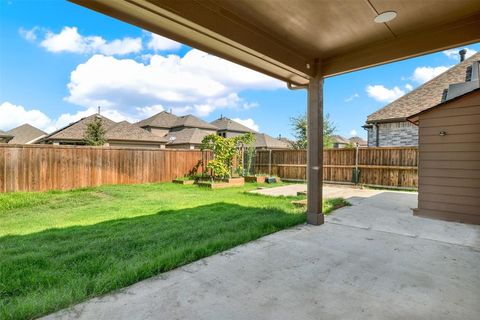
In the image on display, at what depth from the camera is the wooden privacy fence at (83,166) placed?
730cm

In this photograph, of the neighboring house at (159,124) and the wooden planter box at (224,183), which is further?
the neighboring house at (159,124)

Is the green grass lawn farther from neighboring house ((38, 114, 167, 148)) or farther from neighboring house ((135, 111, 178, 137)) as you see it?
neighboring house ((135, 111, 178, 137))

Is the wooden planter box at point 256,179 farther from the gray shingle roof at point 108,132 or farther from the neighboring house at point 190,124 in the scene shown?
the neighboring house at point 190,124

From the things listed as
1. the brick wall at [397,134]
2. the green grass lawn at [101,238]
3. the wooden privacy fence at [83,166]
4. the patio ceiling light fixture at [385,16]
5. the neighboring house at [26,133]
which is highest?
the neighboring house at [26,133]

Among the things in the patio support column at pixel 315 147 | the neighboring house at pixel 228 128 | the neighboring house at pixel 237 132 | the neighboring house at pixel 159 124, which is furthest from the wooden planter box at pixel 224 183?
the neighboring house at pixel 228 128

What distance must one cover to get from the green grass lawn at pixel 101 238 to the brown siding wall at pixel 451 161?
1.77 metres

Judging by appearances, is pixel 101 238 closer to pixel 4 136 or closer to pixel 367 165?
pixel 367 165

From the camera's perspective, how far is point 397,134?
38.6 ft

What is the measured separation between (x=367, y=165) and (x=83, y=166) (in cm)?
961

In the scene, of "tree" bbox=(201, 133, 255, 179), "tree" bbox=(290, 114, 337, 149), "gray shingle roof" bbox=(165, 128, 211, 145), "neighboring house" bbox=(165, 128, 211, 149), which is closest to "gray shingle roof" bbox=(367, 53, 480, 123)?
"tree" bbox=(290, 114, 337, 149)

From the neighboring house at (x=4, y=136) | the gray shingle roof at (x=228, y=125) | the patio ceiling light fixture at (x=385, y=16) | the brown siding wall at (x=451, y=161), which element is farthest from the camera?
the gray shingle roof at (x=228, y=125)

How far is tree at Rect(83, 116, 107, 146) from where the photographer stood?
627 inches

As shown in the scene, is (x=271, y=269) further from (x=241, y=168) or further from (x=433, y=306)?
(x=241, y=168)

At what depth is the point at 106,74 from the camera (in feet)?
52.2
